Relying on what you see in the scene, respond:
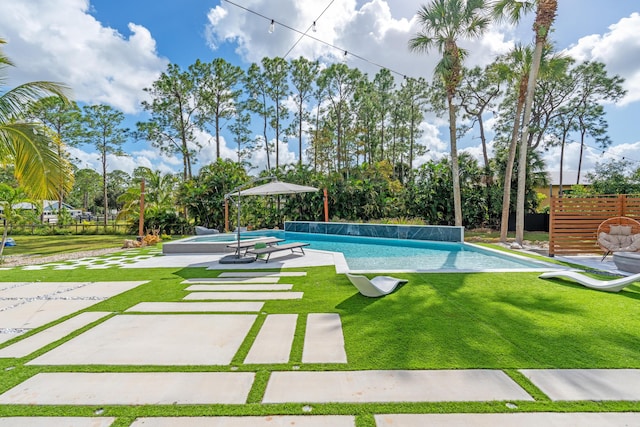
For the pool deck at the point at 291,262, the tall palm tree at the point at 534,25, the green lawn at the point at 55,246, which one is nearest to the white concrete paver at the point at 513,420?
the pool deck at the point at 291,262

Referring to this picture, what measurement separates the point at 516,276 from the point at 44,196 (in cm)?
991

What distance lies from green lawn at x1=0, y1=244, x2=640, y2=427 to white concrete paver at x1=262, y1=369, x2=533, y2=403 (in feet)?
0.27

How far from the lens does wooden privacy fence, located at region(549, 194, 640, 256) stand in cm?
883

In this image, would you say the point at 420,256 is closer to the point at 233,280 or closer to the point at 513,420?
the point at 233,280

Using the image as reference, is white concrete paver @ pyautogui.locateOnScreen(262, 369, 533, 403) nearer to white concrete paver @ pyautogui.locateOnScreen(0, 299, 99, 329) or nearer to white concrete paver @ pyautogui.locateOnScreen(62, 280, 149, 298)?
white concrete paver @ pyautogui.locateOnScreen(0, 299, 99, 329)

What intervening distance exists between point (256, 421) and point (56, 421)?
1.34 metres

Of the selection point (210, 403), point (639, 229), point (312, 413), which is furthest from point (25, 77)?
point (639, 229)

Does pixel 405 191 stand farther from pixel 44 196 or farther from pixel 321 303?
pixel 44 196

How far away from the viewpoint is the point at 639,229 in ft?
26.1

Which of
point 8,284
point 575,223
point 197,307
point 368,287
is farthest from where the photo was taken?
point 575,223

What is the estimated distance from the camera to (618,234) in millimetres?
8062

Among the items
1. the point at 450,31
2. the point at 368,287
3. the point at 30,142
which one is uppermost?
the point at 450,31

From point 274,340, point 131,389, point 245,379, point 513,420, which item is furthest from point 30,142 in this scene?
point 513,420

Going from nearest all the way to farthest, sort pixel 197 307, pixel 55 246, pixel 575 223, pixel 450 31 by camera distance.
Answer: pixel 197 307 → pixel 575 223 → pixel 450 31 → pixel 55 246
